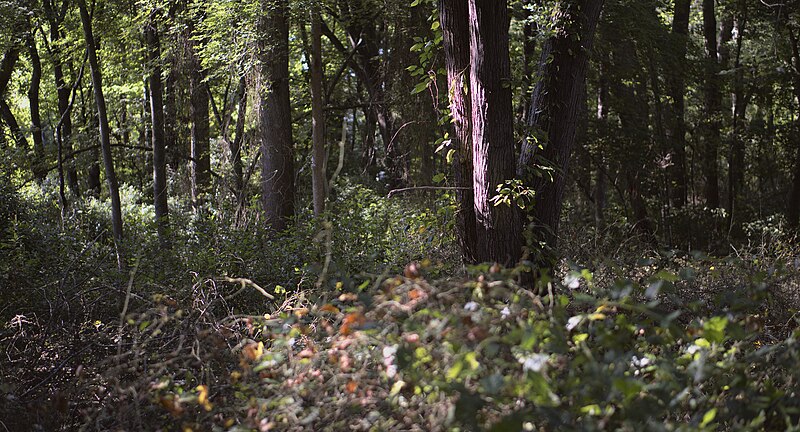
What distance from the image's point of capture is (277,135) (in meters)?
12.3

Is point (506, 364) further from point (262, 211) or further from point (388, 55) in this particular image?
point (388, 55)

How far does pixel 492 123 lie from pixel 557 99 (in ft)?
2.61

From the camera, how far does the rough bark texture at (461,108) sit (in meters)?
6.43

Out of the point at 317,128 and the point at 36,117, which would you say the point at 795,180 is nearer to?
the point at 317,128

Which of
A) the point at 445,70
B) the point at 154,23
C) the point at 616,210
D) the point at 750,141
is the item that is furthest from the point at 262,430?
the point at 750,141

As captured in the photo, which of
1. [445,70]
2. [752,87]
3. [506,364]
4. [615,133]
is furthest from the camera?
[752,87]

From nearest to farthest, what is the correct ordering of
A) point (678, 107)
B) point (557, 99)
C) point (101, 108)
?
point (557, 99) < point (101, 108) < point (678, 107)

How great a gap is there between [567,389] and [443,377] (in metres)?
0.45

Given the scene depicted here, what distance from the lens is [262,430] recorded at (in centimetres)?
308

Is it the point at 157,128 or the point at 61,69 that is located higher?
the point at 61,69

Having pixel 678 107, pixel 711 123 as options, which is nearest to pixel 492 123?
pixel 678 107

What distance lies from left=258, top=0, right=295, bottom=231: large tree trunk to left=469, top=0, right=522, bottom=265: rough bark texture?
611cm

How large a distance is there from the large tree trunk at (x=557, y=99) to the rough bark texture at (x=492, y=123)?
0.38 metres

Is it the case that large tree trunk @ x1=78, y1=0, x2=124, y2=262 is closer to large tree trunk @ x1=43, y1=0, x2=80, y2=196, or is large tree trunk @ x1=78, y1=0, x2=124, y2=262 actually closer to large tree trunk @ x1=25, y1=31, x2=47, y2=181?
large tree trunk @ x1=43, y1=0, x2=80, y2=196
